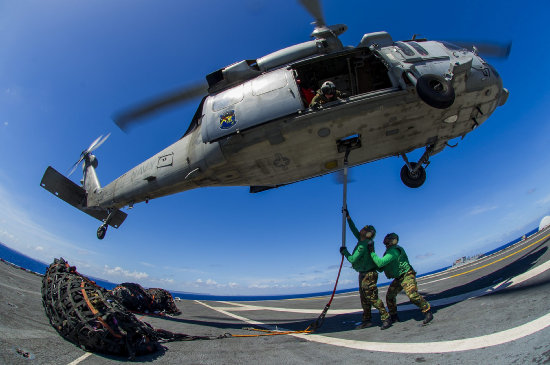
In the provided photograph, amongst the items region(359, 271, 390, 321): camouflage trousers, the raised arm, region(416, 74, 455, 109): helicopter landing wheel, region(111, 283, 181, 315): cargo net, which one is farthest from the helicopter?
region(111, 283, 181, 315): cargo net

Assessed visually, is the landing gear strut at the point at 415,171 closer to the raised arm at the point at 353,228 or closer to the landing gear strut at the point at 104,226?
the raised arm at the point at 353,228

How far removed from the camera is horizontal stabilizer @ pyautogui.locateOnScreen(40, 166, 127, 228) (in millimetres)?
10141

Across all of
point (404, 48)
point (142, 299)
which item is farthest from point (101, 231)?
point (404, 48)

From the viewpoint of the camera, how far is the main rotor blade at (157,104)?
6.94 metres

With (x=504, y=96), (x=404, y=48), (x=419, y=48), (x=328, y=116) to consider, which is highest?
(x=419, y=48)

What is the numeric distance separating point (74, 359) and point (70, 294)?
1.09 metres

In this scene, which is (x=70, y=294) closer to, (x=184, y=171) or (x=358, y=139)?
(x=184, y=171)

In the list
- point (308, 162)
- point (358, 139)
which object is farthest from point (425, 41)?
point (308, 162)

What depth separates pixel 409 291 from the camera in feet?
13.7

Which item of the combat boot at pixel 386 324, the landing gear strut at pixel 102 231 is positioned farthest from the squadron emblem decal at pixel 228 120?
the landing gear strut at pixel 102 231

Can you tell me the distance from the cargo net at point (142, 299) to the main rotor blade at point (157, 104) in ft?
17.5

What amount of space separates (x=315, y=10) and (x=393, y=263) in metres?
5.98

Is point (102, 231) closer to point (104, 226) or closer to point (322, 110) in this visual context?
point (104, 226)

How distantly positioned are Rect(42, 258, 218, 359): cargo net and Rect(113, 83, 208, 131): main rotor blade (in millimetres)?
4424
